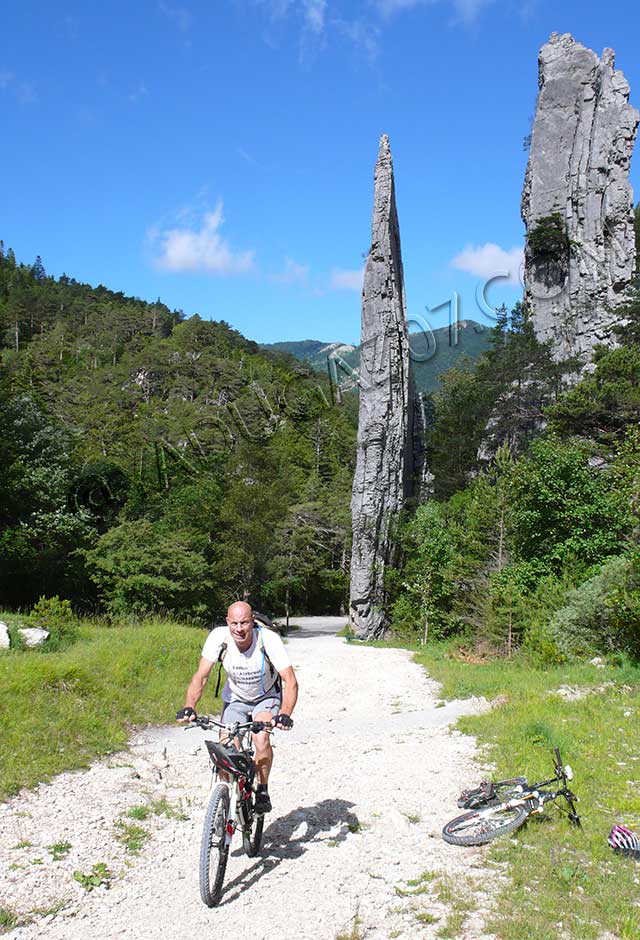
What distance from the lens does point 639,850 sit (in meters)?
4.45

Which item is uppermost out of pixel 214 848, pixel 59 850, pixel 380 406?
pixel 380 406

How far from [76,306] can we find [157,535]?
76120 mm

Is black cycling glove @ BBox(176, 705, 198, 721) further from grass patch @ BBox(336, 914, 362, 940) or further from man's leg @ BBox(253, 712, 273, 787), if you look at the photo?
grass patch @ BBox(336, 914, 362, 940)

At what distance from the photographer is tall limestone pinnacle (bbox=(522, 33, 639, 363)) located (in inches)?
1468

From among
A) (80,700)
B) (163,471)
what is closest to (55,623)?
(80,700)

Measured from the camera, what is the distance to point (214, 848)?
4.15 metres

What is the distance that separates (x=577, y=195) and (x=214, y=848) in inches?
1685

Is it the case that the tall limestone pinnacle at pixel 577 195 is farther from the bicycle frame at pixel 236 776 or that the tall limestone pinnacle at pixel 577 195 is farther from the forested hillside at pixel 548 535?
the bicycle frame at pixel 236 776

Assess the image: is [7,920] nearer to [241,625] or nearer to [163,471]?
[241,625]

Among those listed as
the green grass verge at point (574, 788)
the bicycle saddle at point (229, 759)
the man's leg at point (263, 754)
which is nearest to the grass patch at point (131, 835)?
the man's leg at point (263, 754)

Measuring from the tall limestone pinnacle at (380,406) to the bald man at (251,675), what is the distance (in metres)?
24.9

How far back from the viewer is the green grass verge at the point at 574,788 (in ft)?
12.2

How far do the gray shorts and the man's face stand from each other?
412mm

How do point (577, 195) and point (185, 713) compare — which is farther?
point (577, 195)
